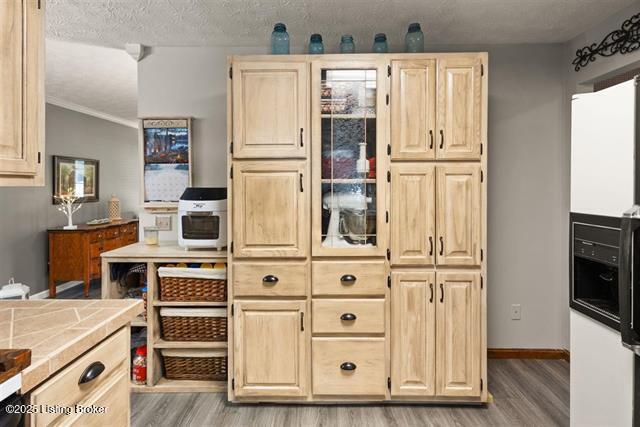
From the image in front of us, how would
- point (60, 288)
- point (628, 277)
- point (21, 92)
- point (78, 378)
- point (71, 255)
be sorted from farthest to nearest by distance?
1. point (60, 288)
2. point (71, 255)
3. point (628, 277)
4. point (21, 92)
5. point (78, 378)

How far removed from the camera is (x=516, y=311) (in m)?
3.67

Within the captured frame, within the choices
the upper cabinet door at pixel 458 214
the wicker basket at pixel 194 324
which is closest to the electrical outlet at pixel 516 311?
the upper cabinet door at pixel 458 214

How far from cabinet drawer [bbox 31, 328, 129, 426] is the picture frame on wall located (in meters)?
2.09

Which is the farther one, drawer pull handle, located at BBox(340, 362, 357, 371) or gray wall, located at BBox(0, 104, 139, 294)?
gray wall, located at BBox(0, 104, 139, 294)

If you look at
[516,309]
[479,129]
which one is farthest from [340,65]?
[516,309]

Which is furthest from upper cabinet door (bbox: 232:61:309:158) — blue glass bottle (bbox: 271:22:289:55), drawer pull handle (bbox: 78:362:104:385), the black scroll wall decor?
the black scroll wall decor

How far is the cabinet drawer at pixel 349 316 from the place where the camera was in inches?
110

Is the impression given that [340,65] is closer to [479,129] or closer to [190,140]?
[479,129]

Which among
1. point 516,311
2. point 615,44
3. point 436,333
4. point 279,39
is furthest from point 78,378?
point 615,44

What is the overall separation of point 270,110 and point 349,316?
4.44 ft

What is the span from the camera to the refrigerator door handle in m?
1.69

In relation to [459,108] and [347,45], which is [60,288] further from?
[459,108]

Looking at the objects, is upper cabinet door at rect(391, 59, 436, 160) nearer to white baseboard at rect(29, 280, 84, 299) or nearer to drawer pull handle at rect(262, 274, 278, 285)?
drawer pull handle at rect(262, 274, 278, 285)

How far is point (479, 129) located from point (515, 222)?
123 centimetres
